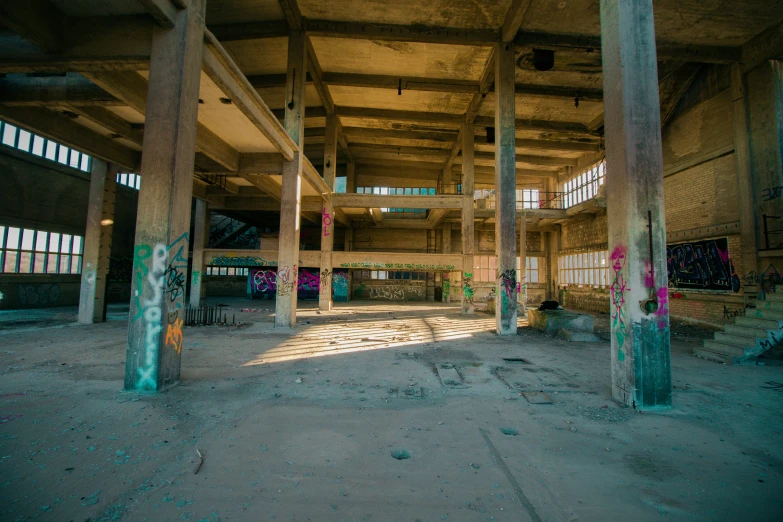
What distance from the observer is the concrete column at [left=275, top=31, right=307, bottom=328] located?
11320 mm

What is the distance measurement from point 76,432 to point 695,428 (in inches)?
272

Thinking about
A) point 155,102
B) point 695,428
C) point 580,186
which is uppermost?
point 580,186

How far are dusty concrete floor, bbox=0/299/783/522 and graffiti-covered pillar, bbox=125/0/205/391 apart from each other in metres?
0.52

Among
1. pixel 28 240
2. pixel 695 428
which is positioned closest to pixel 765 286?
pixel 695 428

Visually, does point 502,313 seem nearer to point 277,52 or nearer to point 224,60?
point 224,60

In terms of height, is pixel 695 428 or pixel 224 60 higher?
pixel 224 60

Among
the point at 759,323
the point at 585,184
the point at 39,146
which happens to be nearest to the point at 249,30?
the point at 39,146

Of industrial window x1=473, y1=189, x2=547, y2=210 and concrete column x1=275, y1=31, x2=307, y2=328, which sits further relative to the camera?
industrial window x1=473, y1=189, x2=547, y2=210

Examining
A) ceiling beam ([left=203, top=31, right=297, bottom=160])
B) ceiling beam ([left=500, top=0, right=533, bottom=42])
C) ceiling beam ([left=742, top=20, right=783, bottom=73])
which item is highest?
ceiling beam ([left=500, top=0, right=533, bottom=42])

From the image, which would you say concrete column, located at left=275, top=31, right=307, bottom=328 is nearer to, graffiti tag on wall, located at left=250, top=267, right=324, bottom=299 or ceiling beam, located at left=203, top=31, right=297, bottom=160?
ceiling beam, located at left=203, top=31, right=297, bottom=160

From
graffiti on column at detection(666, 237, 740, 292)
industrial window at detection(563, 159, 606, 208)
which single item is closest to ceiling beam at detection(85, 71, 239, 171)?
graffiti on column at detection(666, 237, 740, 292)

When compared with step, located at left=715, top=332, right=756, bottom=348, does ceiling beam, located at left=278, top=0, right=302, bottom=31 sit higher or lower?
higher

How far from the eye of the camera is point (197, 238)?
18.3 meters

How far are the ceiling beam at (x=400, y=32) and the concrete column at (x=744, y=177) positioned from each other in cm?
802
